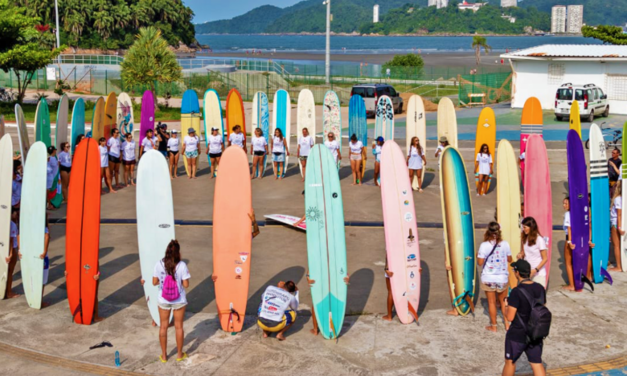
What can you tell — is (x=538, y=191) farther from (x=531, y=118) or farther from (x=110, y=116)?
(x=110, y=116)

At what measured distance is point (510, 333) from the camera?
700 cm

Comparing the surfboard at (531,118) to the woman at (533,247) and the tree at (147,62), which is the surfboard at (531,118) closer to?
the woman at (533,247)

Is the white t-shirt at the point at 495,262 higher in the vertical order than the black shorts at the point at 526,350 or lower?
higher

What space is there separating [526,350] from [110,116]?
1377cm

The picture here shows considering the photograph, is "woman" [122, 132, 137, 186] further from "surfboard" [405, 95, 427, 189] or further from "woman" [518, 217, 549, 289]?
"woman" [518, 217, 549, 289]

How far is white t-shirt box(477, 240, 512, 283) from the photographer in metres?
8.48

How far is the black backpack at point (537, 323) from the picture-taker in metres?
6.75

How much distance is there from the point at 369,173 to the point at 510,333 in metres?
12.0

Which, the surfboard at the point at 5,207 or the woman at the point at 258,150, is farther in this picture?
the woman at the point at 258,150

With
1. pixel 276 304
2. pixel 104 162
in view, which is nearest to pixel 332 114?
pixel 104 162

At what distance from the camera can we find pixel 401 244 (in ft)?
29.6

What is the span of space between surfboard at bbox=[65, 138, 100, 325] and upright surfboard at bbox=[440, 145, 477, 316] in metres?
4.46

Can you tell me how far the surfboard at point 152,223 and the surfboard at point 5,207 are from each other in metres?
2.02

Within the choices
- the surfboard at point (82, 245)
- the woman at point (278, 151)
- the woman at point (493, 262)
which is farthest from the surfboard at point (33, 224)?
the woman at point (278, 151)
